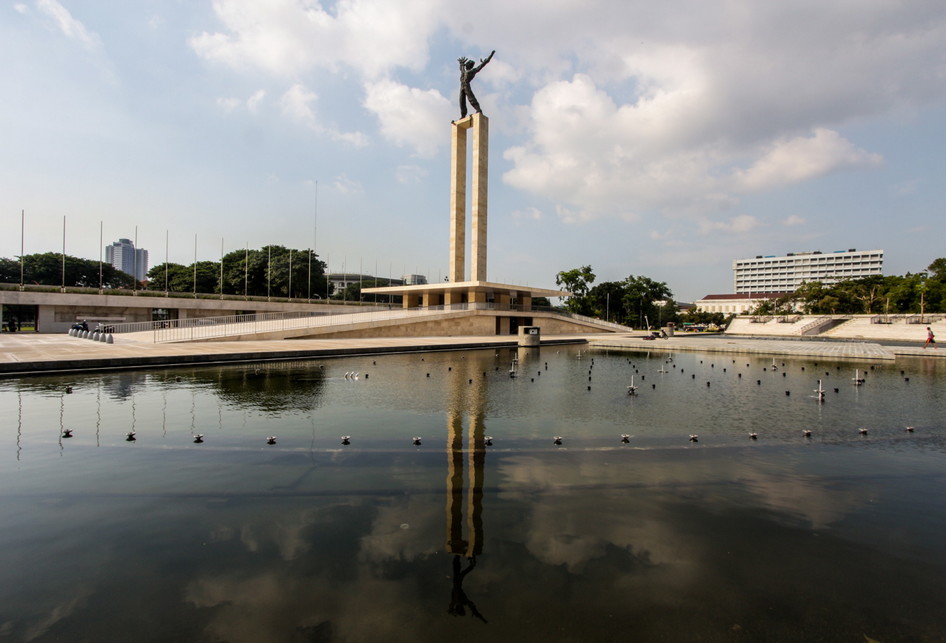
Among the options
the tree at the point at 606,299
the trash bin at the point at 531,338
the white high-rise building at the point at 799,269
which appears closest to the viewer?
the trash bin at the point at 531,338

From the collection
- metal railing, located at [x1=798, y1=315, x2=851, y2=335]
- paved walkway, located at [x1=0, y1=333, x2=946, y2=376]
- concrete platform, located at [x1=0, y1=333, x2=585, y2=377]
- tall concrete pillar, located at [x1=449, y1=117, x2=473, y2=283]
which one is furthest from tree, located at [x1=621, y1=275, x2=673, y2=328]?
concrete platform, located at [x1=0, y1=333, x2=585, y2=377]

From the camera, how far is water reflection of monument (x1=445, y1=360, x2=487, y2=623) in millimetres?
4156

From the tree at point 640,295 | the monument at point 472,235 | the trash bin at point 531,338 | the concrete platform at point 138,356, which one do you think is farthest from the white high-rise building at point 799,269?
the concrete platform at point 138,356

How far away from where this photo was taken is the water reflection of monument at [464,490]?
416 cm

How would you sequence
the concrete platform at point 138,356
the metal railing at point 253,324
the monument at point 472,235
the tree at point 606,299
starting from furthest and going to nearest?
the tree at point 606,299, the monument at point 472,235, the metal railing at point 253,324, the concrete platform at point 138,356

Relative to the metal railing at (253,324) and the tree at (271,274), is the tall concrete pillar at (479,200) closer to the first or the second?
the metal railing at (253,324)

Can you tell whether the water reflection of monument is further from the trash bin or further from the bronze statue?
the bronze statue

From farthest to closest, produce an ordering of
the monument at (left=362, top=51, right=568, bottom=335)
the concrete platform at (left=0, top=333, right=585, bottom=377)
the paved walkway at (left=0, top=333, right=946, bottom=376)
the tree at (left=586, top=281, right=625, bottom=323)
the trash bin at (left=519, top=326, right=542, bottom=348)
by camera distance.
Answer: the tree at (left=586, top=281, right=625, bottom=323)
the monument at (left=362, top=51, right=568, bottom=335)
the trash bin at (left=519, top=326, right=542, bottom=348)
the paved walkway at (left=0, top=333, right=946, bottom=376)
the concrete platform at (left=0, top=333, right=585, bottom=377)

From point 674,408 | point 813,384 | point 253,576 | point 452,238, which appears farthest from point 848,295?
point 253,576

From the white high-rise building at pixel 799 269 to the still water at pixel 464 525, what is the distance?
575ft

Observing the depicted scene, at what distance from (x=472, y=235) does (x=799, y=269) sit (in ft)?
544

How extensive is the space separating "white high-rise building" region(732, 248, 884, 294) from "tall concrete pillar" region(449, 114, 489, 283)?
5726 inches

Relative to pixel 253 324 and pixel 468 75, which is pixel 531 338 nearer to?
pixel 253 324

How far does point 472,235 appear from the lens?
47.8 meters
